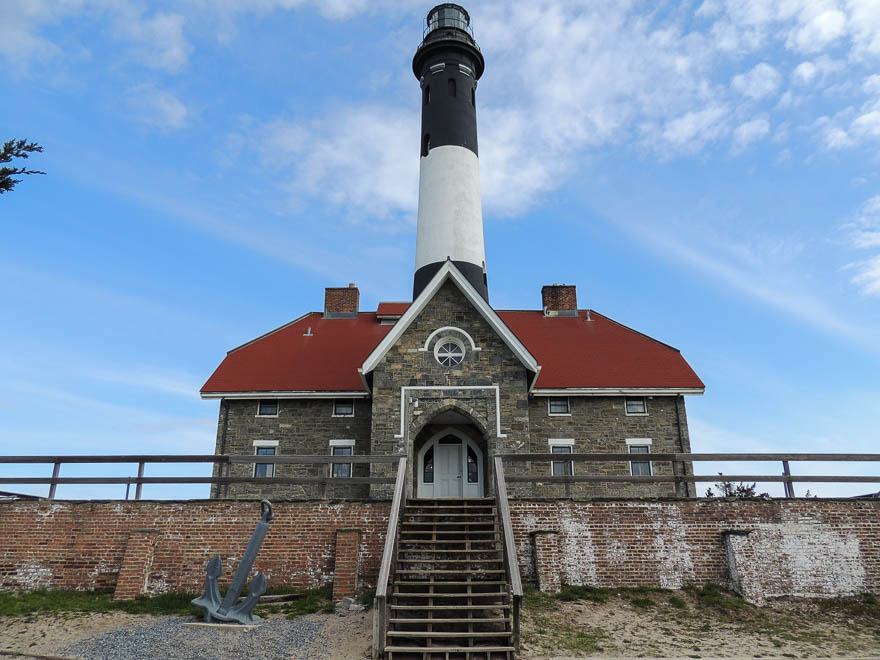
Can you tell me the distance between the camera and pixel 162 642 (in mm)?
9750

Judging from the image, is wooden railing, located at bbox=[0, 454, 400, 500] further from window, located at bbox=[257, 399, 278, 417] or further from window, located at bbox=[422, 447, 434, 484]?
window, located at bbox=[257, 399, 278, 417]

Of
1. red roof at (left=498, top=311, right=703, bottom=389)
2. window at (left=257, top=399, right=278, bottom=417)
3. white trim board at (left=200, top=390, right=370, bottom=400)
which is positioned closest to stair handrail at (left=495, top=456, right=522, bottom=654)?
white trim board at (left=200, top=390, right=370, bottom=400)

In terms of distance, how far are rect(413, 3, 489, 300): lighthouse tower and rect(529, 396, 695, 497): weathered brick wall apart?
174 inches

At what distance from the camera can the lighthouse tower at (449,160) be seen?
66.5ft

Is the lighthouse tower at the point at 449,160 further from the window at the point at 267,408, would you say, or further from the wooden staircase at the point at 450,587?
the wooden staircase at the point at 450,587

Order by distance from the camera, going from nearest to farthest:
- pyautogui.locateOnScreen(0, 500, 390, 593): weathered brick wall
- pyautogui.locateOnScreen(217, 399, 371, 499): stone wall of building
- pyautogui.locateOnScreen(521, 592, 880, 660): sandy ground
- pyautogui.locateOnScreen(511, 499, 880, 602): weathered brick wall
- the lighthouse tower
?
pyautogui.locateOnScreen(521, 592, 880, 660): sandy ground < pyautogui.locateOnScreen(511, 499, 880, 602): weathered brick wall < pyautogui.locateOnScreen(0, 500, 390, 593): weathered brick wall < pyautogui.locateOnScreen(217, 399, 371, 499): stone wall of building < the lighthouse tower

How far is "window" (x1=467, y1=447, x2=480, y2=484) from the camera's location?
16859 millimetres

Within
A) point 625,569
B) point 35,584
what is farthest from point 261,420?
point 625,569

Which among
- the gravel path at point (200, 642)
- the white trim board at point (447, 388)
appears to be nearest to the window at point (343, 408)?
the white trim board at point (447, 388)

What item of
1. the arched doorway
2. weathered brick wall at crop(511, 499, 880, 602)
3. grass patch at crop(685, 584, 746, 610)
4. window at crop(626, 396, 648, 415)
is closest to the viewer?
grass patch at crop(685, 584, 746, 610)

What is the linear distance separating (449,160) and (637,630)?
597 inches

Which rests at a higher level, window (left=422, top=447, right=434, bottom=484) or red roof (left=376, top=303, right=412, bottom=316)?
red roof (left=376, top=303, right=412, bottom=316)

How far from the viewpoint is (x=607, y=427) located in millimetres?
18531

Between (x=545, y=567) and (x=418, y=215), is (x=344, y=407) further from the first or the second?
(x=545, y=567)
